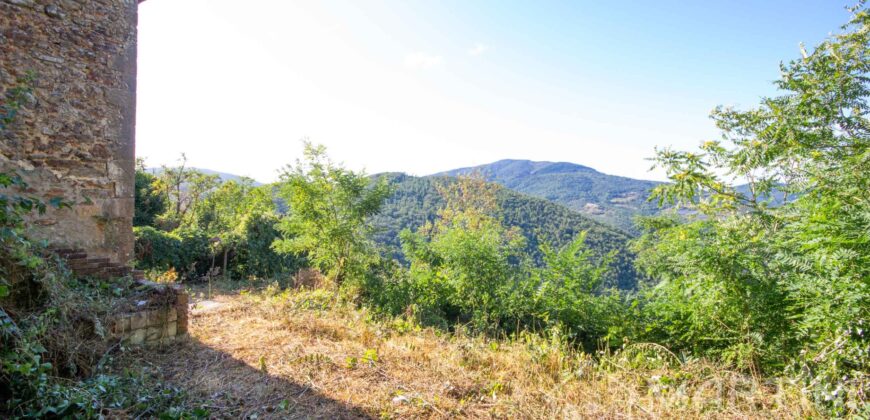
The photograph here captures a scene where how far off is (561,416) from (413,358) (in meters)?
1.72

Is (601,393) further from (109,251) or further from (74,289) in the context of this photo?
(109,251)

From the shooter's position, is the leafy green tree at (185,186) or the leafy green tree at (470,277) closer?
the leafy green tree at (470,277)

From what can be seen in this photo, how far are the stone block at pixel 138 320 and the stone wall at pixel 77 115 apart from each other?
112 centimetres

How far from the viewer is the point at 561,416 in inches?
127

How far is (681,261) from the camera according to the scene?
15.1 feet

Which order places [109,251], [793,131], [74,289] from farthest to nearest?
[793,131] → [109,251] → [74,289]

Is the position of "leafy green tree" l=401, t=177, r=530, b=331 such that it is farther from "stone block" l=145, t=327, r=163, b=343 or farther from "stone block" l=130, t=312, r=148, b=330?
"stone block" l=130, t=312, r=148, b=330

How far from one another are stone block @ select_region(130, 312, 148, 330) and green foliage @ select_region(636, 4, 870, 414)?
18.6 feet

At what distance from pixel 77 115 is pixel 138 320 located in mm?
2302

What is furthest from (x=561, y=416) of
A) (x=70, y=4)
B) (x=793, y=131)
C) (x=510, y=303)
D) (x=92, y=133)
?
(x=70, y=4)

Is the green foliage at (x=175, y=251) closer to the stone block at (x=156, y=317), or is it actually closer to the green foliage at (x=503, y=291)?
the green foliage at (x=503, y=291)

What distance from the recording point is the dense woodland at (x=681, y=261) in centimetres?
334

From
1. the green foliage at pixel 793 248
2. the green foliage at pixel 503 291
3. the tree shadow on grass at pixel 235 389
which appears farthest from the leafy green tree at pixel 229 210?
the green foliage at pixel 793 248

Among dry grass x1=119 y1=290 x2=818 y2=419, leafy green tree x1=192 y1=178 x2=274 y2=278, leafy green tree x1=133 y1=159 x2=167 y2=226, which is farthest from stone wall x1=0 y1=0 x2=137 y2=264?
A: leafy green tree x1=133 y1=159 x2=167 y2=226
